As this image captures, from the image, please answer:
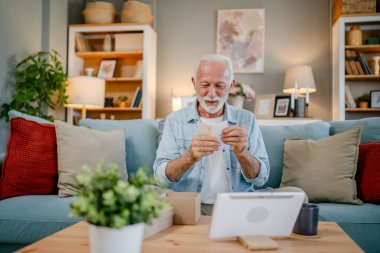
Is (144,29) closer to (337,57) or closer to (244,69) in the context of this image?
(244,69)

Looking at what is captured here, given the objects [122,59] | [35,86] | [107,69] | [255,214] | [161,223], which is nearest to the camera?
[255,214]

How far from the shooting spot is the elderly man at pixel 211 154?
1.70 m

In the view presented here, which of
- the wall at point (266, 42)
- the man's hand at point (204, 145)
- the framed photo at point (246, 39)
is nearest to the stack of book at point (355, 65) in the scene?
the wall at point (266, 42)

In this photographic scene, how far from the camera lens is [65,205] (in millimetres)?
1803

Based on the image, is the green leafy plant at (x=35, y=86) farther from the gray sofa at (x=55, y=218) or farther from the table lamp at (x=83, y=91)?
the gray sofa at (x=55, y=218)

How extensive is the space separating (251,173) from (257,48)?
123 inches

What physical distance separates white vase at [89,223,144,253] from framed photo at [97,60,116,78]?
12.7 feet

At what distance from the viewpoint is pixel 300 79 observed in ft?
13.3

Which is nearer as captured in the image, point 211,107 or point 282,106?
point 211,107

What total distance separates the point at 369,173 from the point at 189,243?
1.36 m

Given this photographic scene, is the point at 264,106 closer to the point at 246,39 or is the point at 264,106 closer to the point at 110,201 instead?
the point at 246,39

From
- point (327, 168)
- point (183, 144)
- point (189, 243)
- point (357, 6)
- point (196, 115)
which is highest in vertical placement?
point (357, 6)

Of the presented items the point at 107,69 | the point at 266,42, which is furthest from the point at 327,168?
the point at 107,69

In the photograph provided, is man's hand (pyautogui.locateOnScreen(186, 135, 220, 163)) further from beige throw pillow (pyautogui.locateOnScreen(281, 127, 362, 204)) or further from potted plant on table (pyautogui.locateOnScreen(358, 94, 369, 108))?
potted plant on table (pyautogui.locateOnScreen(358, 94, 369, 108))
